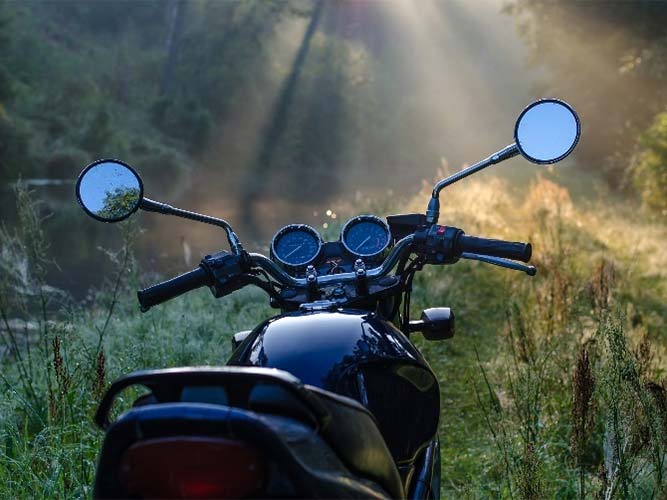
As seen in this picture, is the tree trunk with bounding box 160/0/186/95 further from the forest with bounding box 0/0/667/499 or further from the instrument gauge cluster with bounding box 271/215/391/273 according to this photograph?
the instrument gauge cluster with bounding box 271/215/391/273

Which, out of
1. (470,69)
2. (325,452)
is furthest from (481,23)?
(325,452)

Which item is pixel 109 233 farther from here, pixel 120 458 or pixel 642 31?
pixel 120 458

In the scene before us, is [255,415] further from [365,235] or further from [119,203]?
[119,203]

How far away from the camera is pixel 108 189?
253 centimetres

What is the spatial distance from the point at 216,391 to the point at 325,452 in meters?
0.19

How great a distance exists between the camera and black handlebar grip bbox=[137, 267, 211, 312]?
2408 millimetres

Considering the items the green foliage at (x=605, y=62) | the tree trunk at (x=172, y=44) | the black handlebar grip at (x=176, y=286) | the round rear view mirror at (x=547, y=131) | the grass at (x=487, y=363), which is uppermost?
the tree trunk at (x=172, y=44)

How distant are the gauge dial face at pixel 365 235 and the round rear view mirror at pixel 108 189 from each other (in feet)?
2.05

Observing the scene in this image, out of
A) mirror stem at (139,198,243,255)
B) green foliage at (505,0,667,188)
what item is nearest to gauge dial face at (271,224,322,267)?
mirror stem at (139,198,243,255)

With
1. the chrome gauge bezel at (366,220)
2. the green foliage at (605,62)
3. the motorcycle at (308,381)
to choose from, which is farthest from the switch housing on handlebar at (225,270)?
the green foliage at (605,62)

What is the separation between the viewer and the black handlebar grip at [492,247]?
7.66 ft

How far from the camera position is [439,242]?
236cm

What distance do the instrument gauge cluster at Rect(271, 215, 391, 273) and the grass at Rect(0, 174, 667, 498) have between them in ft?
1.92

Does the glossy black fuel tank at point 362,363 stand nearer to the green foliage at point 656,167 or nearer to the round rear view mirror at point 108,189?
the round rear view mirror at point 108,189
